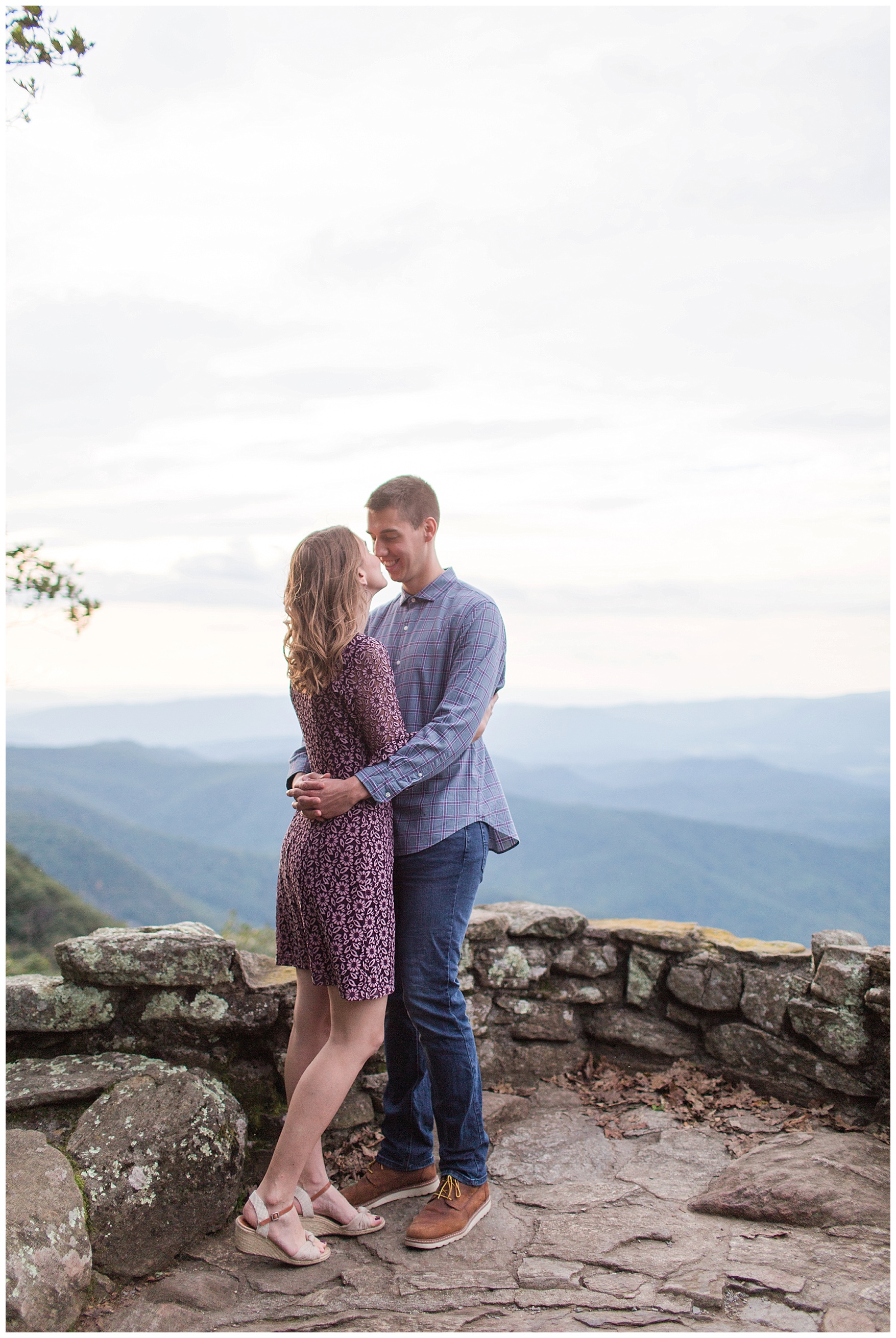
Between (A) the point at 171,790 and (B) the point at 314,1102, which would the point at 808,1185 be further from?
(A) the point at 171,790

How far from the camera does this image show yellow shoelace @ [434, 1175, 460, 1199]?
114 inches

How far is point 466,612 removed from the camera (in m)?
2.98

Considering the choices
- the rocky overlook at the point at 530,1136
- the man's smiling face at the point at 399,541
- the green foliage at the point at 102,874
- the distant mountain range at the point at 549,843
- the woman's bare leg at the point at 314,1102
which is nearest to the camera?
the rocky overlook at the point at 530,1136

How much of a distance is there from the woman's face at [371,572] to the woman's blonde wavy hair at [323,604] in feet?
0.12

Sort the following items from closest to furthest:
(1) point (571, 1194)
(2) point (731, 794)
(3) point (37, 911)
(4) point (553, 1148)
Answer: (1) point (571, 1194)
(4) point (553, 1148)
(3) point (37, 911)
(2) point (731, 794)

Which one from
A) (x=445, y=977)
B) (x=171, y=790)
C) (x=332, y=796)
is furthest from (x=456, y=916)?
(x=171, y=790)

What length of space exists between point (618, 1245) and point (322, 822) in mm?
1615

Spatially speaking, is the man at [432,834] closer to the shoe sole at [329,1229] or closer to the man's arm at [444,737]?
the man's arm at [444,737]

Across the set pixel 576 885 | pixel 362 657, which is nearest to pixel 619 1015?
pixel 362 657

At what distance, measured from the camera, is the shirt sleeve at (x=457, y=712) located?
2.70 metres

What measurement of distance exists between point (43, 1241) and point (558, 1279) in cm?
147

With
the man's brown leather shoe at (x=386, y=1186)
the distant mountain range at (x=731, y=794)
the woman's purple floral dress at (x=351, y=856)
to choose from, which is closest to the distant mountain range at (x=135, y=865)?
the man's brown leather shoe at (x=386, y=1186)

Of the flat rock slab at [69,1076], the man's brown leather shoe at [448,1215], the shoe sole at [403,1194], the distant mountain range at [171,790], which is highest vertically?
the flat rock slab at [69,1076]

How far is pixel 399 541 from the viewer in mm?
3023
